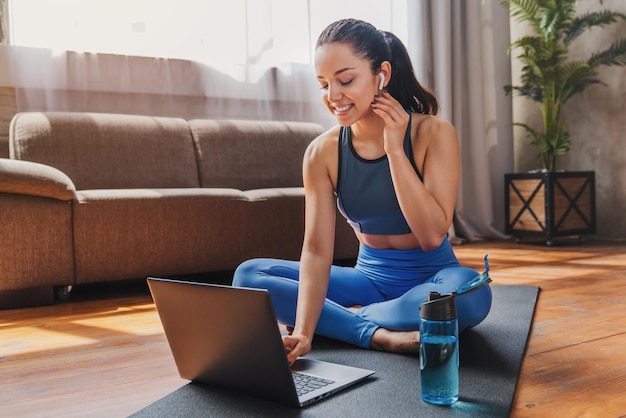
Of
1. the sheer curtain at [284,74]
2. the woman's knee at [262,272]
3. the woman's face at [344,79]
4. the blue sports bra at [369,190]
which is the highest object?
the sheer curtain at [284,74]

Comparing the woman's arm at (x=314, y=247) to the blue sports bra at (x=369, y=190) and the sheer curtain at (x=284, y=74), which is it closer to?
the blue sports bra at (x=369, y=190)

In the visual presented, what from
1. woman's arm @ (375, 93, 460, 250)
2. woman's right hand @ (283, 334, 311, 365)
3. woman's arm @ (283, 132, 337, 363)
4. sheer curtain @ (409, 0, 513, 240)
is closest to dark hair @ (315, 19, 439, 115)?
woman's arm @ (375, 93, 460, 250)

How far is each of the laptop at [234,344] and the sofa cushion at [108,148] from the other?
1775mm

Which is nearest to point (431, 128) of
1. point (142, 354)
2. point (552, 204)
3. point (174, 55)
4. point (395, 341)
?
point (395, 341)

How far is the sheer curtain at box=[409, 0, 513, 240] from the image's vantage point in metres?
4.10

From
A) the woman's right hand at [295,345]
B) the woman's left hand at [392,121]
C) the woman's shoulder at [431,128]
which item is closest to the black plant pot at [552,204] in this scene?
the woman's shoulder at [431,128]

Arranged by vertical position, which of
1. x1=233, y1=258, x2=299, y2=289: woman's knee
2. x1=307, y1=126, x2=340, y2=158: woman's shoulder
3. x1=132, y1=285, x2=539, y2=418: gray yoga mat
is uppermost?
x1=307, y1=126, x2=340, y2=158: woman's shoulder

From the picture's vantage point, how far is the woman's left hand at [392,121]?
146 cm

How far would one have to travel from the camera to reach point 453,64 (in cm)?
423

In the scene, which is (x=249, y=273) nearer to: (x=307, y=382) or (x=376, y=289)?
(x=376, y=289)

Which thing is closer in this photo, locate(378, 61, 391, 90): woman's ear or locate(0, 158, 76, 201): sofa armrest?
locate(378, 61, 391, 90): woman's ear

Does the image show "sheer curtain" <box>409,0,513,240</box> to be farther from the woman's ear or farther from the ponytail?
the woman's ear

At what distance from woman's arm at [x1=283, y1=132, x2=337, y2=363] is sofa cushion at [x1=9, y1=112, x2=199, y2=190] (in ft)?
4.99

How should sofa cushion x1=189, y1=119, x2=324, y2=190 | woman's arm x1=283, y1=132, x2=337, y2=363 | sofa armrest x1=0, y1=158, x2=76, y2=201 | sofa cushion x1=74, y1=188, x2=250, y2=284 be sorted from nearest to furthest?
woman's arm x1=283, y1=132, x2=337, y2=363, sofa armrest x1=0, y1=158, x2=76, y2=201, sofa cushion x1=74, y1=188, x2=250, y2=284, sofa cushion x1=189, y1=119, x2=324, y2=190
